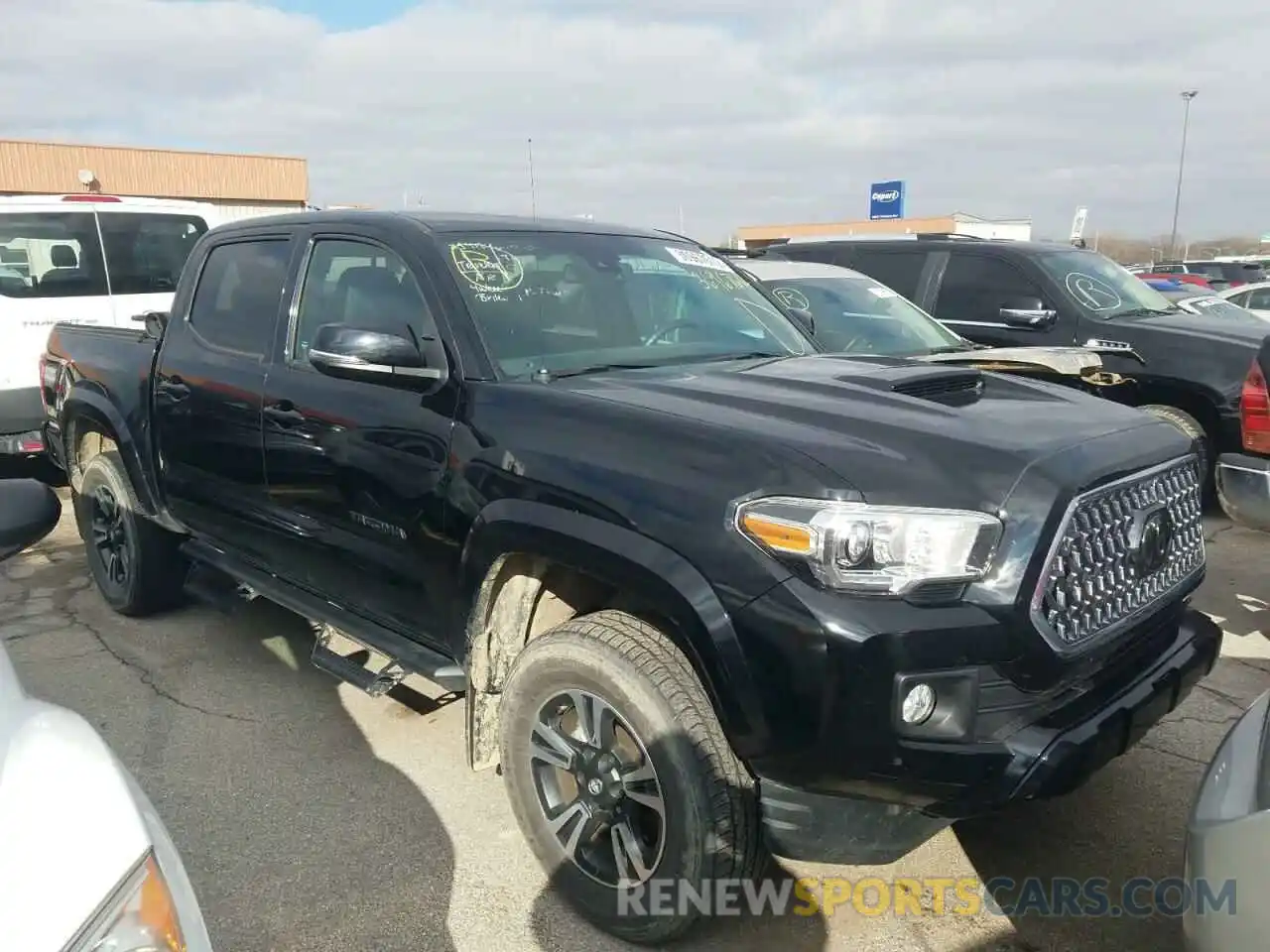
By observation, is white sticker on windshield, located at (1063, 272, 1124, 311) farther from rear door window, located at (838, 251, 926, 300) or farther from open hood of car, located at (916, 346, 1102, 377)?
open hood of car, located at (916, 346, 1102, 377)

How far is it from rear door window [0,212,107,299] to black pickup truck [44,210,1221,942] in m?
4.80

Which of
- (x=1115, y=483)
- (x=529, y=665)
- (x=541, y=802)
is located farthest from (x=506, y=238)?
(x=1115, y=483)

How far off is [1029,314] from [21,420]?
747 cm

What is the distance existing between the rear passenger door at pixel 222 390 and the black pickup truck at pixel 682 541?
0.03 metres

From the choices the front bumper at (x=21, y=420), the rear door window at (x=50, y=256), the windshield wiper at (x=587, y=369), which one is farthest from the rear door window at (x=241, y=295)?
the rear door window at (x=50, y=256)

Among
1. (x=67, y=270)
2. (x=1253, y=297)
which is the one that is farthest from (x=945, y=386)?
(x=1253, y=297)

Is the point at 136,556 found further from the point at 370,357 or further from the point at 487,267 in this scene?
the point at 487,267

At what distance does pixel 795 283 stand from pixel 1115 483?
460 cm

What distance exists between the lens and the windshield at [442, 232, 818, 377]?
3.23 meters

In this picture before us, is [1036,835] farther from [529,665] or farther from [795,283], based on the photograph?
[795,283]

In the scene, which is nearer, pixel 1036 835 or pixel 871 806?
pixel 871 806

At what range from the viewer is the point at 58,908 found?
1.36m

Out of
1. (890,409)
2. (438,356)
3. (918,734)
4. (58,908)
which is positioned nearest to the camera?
(58,908)

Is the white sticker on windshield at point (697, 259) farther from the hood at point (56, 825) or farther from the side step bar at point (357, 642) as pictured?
the hood at point (56, 825)
